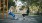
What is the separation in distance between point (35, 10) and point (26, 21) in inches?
8.3

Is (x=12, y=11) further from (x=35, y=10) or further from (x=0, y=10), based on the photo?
(x=35, y=10)

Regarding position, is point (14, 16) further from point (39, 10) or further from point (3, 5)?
point (39, 10)

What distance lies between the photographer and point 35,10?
1925 millimetres

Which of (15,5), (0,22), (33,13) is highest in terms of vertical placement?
(15,5)

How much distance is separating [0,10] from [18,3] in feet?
0.93

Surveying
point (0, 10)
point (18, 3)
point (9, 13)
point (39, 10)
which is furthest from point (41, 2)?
point (0, 10)

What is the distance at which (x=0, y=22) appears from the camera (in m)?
1.91

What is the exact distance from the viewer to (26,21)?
1.92 metres

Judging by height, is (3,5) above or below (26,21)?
above

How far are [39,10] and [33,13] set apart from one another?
3.9 inches

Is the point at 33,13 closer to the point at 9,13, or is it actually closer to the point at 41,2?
the point at 41,2

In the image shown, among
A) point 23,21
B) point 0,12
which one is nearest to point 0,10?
point 0,12

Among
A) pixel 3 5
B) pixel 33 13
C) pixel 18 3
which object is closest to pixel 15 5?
pixel 18 3

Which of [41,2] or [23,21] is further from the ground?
[41,2]
